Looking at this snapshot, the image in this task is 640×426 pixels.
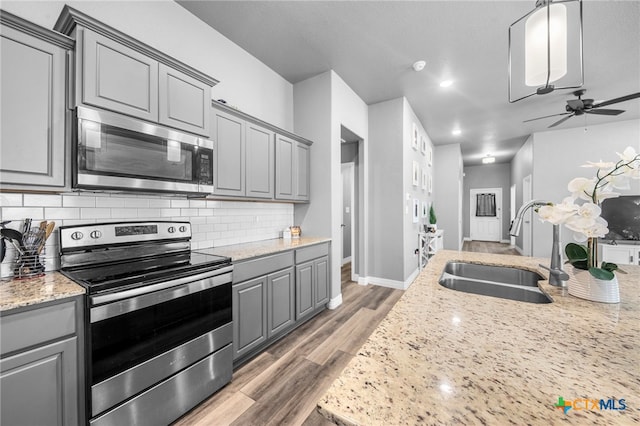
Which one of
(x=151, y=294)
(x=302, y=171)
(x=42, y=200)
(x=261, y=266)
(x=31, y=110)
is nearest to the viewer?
(x=31, y=110)

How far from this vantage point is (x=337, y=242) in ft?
11.0

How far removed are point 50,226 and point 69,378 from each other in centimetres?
85

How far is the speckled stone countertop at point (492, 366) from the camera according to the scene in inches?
18.1

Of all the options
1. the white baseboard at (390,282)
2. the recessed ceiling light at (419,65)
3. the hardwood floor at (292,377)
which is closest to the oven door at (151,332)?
the hardwood floor at (292,377)

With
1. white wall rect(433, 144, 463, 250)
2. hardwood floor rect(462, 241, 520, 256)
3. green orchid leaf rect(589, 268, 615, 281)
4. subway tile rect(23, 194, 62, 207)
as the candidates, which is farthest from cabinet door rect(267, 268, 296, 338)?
hardwood floor rect(462, 241, 520, 256)

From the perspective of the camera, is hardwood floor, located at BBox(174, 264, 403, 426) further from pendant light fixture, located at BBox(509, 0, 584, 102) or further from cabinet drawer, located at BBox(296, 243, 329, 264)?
pendant light fixture, located at BBox(509, 0, 584, 102)

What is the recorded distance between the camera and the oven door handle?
1.25 m

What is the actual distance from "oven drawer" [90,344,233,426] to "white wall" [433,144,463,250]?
21.4 feet

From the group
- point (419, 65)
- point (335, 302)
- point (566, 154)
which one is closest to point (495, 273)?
point (335, 302)

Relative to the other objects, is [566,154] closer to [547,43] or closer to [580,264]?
[547,43]

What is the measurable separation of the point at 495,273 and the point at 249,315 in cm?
182

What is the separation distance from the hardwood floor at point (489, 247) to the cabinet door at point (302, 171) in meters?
6.63

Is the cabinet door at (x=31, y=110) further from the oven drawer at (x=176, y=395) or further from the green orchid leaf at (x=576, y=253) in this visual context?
the green orchid leaf at (x=576, y=253)

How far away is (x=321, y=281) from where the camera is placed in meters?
3.02
